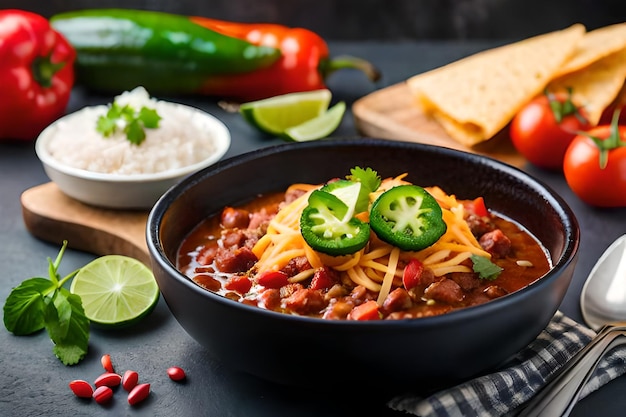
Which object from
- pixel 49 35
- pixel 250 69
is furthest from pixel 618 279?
pixel 49 35

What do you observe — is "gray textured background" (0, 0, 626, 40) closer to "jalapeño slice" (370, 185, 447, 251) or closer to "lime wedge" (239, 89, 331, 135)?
"lime wedge" (239, 89, 331, 135)

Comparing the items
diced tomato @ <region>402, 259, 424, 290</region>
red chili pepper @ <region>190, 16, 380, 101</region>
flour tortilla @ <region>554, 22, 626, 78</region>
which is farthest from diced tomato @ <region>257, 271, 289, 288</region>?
red chili pepper @ <region>190, 16, 380, 101</region>

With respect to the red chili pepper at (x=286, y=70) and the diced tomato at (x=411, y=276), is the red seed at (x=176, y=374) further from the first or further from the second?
the red chili pepper at (x=286, y=70)

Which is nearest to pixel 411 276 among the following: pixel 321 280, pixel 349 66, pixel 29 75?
pixel 321 280

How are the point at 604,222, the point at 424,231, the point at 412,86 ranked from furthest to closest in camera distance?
the point at 412,86 → the point at 604,222 → the point at 424,231

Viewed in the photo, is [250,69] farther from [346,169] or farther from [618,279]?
[618,279]

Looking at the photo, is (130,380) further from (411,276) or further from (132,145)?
(132,145)

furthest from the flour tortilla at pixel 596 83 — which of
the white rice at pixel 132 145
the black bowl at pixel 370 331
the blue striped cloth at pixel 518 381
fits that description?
the white rice at pixel 132 145
